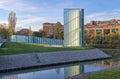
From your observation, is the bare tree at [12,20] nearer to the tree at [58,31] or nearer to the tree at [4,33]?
the tree at [4,33]

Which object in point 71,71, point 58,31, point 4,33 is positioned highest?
point 58,31

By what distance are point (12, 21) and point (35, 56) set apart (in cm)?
4696

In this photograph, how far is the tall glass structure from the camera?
1545 inches

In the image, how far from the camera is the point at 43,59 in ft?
77.0

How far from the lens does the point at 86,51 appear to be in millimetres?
30906

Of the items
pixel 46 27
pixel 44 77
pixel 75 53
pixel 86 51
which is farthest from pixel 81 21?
pixel 46 27

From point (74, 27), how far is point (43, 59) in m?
17.1

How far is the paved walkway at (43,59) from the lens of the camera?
20094mm

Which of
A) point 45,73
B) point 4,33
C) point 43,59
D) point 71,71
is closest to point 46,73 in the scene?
point 45,73

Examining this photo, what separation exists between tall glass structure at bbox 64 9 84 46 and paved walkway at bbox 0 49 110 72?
25.0 ft

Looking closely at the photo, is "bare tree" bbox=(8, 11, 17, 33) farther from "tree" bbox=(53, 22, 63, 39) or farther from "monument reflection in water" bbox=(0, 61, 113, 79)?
"monument reflection in water" bbox=(0, 61, 113, 79)

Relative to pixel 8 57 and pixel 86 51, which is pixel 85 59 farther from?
pixel 8 57

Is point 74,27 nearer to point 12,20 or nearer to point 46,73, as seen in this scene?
point 46,73

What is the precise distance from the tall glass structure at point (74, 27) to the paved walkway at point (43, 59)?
762 cm
